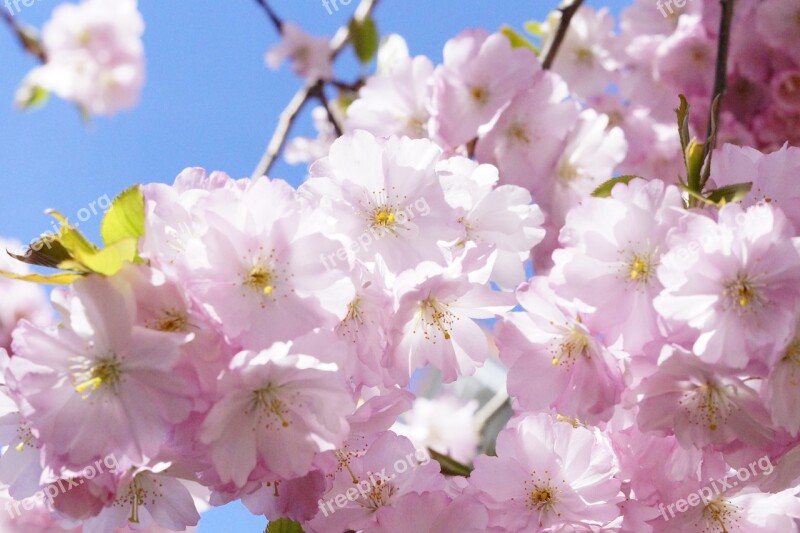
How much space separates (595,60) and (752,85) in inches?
21.1

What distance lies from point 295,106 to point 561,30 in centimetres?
78

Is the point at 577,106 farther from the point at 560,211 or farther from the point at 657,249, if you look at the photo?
the point at 657,249

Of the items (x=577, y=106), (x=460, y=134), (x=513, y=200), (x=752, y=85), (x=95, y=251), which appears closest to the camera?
(x=95, y=251)

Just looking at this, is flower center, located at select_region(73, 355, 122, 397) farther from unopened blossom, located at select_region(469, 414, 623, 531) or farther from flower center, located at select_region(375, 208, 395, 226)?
unopened blossom, located at select_region(469, 414, 623, 531)

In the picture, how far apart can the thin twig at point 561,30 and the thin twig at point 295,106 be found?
687mm

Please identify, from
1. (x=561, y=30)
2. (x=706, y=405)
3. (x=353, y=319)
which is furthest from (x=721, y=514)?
(x=561, y=30)

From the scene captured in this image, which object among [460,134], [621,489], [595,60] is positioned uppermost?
[595,60]

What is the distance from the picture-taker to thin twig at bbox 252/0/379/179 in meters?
1.89

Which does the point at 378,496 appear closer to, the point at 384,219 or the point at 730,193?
the point at 384,219

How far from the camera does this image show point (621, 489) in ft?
3.41

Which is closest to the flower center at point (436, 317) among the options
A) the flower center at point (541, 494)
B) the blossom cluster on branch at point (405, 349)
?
the blossom cluster on branch at point (405, 349)

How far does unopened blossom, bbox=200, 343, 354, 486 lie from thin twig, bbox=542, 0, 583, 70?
1194 mm

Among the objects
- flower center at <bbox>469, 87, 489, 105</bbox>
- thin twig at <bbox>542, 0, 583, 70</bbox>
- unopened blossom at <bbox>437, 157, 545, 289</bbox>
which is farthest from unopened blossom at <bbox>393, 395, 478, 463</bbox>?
unopened blossom at <bbox>437, 157, 545, 289</bbox>

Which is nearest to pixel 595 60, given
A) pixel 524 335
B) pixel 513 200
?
pixel 513 200
